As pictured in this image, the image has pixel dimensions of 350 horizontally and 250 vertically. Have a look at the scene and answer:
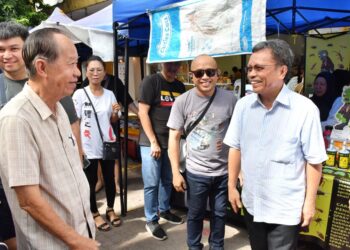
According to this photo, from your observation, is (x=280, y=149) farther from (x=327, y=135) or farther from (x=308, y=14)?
(x=308, y=14)

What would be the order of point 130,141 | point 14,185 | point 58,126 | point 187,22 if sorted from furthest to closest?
point 130,141 → point 187,22 → point 58,126 → point 14,185

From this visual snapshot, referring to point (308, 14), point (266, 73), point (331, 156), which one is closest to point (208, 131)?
point (266, 73)

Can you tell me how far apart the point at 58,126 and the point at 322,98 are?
Answer: 369cm

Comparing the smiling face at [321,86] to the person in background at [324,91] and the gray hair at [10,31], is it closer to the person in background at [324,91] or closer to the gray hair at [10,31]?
the person in background at [324,91]

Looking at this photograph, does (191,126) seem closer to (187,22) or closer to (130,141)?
(187,22)

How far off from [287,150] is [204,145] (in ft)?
3.00

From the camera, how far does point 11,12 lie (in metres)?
7.91

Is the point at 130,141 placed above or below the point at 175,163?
below

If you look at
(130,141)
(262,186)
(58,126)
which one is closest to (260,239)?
(262,186)

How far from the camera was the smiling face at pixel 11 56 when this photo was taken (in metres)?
2.04

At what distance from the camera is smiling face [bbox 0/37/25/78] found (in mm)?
2037

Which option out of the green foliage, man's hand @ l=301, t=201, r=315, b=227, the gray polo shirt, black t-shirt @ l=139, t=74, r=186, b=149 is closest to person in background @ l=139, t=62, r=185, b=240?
black t-shirt @ l=139, t=74, r=186, b=149

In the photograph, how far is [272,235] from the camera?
2.06 meters

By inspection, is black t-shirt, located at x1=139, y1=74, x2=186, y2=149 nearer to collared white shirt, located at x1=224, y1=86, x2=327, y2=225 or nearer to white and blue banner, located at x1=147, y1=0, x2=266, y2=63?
white and blue banner, located at x1=147, y1=0, x2=266, y2=63
